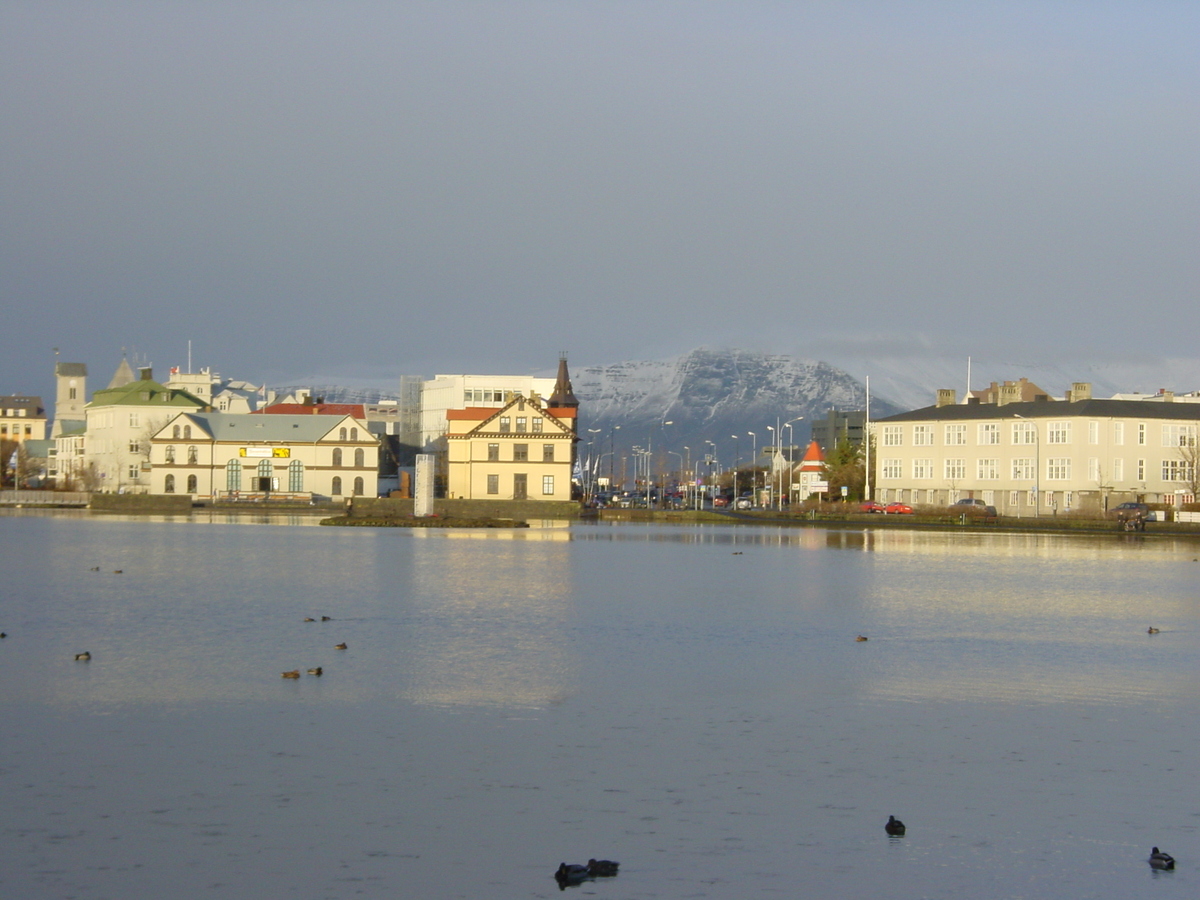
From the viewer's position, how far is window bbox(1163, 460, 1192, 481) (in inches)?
4385

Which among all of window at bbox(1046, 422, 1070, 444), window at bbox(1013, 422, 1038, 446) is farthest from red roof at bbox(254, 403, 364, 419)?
window at bbox(1046, 422, 1070, 444)

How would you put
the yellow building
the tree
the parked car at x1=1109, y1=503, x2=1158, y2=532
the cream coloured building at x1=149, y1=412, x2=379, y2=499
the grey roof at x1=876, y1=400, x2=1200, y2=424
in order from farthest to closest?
the cream coloured building at x1=149, y1=412, x2=379, y2=499 < the tree < the yellow building < the grey roof at x1=876, y1=400, x2=1200, y2=424 < the parked car at x1=1109, y1=503, x2=1158, y2=532

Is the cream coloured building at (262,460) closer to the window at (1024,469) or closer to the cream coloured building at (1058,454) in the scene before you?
the cream coloured building at (1058,454)

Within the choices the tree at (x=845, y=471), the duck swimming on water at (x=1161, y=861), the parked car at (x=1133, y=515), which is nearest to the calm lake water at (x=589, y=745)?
the duck swimming on water at (x=1161, y=861)

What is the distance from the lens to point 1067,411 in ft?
369

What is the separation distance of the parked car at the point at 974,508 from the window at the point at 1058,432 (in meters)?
7.27

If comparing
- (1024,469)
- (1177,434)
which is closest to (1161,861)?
(1024,469)

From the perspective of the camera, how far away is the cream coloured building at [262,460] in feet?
450

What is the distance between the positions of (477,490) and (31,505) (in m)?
50.9

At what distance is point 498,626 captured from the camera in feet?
105

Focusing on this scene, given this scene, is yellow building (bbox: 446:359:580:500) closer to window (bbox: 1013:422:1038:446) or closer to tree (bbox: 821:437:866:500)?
tree (bbox: 821:437:866:500)

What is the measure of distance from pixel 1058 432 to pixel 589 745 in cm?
10017

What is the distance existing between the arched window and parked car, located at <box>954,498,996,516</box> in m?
68.5

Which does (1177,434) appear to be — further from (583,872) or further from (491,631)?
(583,872)
